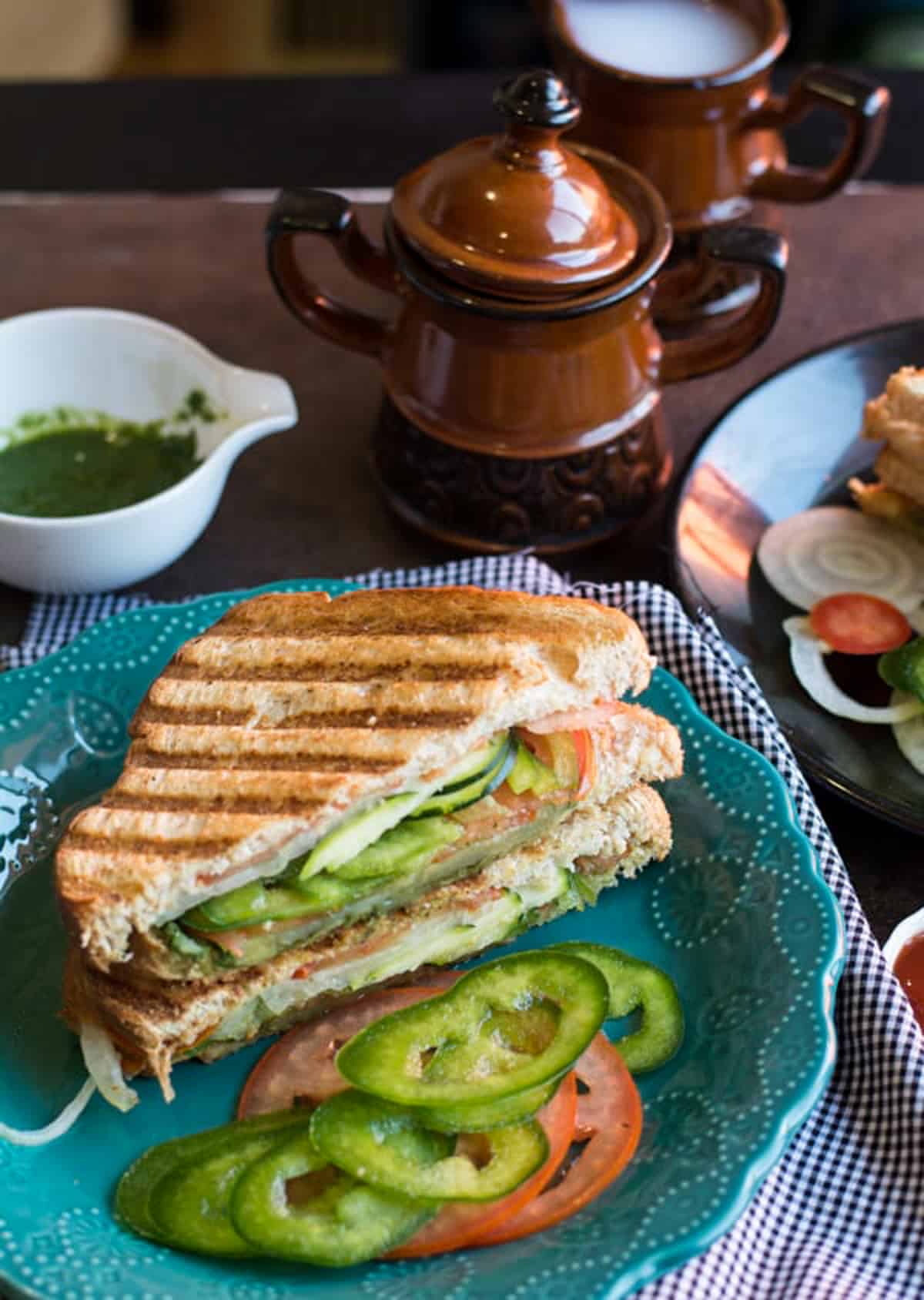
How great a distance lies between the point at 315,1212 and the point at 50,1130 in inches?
17.3

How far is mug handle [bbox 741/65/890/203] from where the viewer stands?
10.4 feet

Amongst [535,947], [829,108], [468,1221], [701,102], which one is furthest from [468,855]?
[829,108]

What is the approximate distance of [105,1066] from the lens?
2.15 m

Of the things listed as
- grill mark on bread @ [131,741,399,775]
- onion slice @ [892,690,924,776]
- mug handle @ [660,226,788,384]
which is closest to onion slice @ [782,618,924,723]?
onion slice @ [892,690,924,776]

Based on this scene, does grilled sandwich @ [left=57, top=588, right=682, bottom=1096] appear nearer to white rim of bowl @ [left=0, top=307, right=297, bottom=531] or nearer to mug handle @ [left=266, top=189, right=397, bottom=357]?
white rim of bowl @ [left=0, top=307, right=297, bottom=531]

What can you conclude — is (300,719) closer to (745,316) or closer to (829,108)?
(745,316)

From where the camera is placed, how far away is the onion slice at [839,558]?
116 inches

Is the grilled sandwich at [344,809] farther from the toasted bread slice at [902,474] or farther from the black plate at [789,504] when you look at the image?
the toasted bread slice at [902,474]

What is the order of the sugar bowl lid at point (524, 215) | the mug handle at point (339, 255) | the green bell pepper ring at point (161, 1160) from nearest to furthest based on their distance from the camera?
the green bell pepper ring at point (161, 1160) → the sugar bowl lid at point (524, 215) → the mug handle at point (339, 255)

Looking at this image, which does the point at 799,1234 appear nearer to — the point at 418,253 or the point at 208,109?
the point at 418,253

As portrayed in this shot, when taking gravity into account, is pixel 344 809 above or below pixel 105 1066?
above

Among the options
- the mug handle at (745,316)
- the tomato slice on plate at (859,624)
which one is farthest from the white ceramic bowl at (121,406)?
the tomato slice on plate at (859,624)

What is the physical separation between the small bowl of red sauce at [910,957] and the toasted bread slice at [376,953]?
0.39 metres

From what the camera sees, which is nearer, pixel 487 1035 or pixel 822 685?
pixel 487 1035
